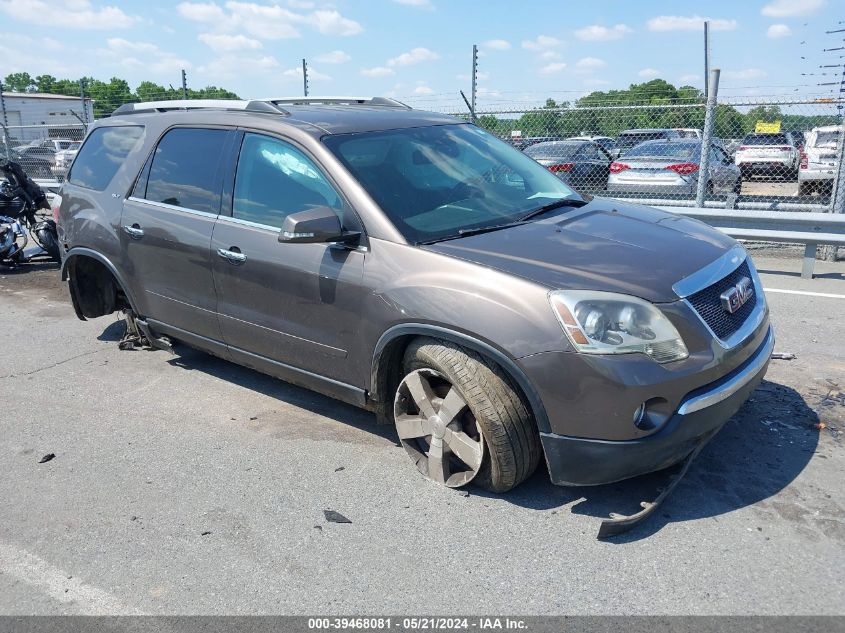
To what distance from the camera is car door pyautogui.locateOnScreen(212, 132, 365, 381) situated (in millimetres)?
3635

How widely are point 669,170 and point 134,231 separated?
7842mm

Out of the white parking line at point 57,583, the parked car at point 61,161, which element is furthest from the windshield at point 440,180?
the parked car at point 61,161

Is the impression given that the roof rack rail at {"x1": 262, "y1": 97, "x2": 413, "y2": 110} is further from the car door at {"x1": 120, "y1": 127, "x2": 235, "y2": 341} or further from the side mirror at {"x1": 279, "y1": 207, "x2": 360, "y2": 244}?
the side mirror at {"x1": 279, "y1": 207, "x2": 360, "y2": 244}

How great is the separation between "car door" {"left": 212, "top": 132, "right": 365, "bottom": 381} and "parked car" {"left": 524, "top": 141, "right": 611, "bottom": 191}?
8121 millimetres

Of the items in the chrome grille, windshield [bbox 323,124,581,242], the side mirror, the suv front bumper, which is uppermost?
windshield [bbox 323,124,581,242]

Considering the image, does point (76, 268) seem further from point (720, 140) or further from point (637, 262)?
point (720, 140)

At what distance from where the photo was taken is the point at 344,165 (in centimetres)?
370

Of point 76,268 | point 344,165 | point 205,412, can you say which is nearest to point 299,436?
point 205,412

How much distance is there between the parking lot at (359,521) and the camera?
2.74 metres

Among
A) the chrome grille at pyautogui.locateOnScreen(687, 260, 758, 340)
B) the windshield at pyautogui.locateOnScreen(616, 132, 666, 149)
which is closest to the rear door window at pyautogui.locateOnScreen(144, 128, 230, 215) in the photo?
the chrome grille at pyautogui.locateOnScreen(687, 260, 758, 340)

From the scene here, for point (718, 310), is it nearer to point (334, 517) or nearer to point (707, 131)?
point (334, 517)

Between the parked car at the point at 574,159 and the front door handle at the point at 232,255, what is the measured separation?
8.21 meters

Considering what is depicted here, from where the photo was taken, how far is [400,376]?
3641 mm

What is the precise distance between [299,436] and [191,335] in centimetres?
114
